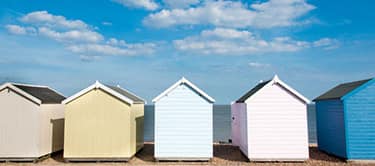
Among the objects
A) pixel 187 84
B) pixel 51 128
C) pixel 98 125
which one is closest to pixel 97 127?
pixel 98 125

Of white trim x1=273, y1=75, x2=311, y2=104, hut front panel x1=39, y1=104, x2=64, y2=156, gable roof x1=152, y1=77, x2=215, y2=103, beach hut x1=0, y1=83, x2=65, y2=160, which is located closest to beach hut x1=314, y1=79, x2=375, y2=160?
white trim x1=273, y1=75, x2=311, y2=104

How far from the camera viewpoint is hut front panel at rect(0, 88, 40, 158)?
13711mm

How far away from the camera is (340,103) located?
1398 centimetres

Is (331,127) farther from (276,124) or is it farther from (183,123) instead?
(183,123)

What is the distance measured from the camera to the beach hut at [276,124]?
545 inches

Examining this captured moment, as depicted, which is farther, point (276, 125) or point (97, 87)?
point (97, 87)

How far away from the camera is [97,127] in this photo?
14.0 m

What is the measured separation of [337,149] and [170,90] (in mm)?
7537

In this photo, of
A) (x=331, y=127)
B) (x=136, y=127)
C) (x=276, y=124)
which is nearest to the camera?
(x=276, y=124)

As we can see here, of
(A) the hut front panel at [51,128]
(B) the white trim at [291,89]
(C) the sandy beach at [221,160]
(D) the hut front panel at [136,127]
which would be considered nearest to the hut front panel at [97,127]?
(C) the sandy beach at [221,160]

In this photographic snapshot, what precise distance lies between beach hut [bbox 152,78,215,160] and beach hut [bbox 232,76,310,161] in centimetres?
172

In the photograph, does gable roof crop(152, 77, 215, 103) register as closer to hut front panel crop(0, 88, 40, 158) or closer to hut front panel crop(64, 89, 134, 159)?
hut front panel crop(64, 89, 134, 159)

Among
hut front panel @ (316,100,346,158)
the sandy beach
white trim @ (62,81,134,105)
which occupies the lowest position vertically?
the sandy beach

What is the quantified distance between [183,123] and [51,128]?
588cm
